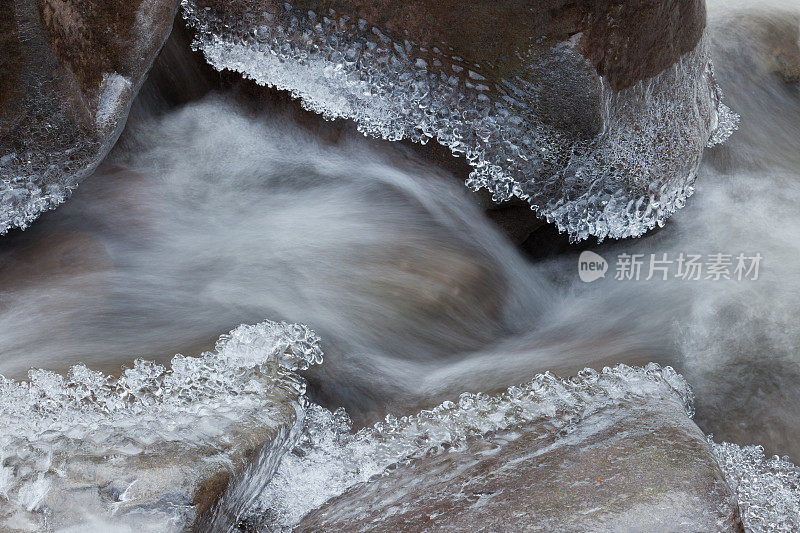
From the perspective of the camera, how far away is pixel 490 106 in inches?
107

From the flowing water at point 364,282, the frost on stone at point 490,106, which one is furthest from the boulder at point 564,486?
the frost on stone at point 490,106

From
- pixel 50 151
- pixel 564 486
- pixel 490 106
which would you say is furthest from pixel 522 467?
pixel 50 151

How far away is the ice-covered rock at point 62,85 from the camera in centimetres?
230

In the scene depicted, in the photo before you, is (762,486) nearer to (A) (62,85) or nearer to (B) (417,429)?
(B) (417,429)

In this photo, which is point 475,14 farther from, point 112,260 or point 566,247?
point 112,260

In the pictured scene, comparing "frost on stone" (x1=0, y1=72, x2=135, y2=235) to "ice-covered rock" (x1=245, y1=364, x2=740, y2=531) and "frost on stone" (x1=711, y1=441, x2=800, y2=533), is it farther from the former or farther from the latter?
"frost on stone" (x1=711, y1=441, x2=800, y2=533)

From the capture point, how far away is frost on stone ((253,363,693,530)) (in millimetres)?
2037

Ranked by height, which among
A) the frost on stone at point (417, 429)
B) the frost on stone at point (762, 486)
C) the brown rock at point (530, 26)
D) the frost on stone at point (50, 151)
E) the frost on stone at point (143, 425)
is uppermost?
the brown rock at point (530, 26)

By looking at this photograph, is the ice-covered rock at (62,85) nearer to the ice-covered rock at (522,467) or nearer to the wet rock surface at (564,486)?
the ice-covered rock at (522,467)

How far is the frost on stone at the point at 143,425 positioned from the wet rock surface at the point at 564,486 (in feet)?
1.11

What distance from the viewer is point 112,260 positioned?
8.44ft

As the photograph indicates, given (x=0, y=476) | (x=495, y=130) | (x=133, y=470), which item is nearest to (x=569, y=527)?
(x=133, y=470)

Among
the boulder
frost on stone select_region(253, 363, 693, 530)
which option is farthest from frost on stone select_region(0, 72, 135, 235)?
the boulder

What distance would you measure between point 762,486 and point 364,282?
141 centimetres
